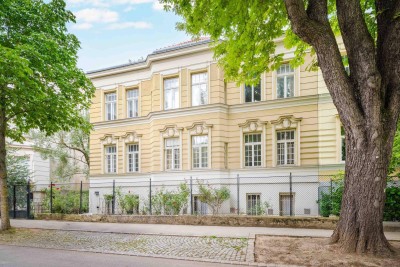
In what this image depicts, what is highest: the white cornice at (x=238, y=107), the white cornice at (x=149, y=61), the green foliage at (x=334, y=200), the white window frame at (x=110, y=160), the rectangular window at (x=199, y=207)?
the white cornice at (x=149, y=61)

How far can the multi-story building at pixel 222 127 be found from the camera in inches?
721

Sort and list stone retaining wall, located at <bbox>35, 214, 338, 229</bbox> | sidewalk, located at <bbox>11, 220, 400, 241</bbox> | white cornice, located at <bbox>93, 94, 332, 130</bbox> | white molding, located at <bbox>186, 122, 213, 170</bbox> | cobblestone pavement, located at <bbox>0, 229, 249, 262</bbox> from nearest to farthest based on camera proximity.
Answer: cobblestone pavement, located at <bbox>0, 229, 249, 262</bbox>
sidewalk, located at <bbox>11, 220, 400, 241</bbox>
stone retaining wall, located at <bbox>35, 214, 338, 229</bbox>
white cornice, located at <bbox>93, 94, 332, 130</bbox>
white molding, located at <bbox>186, 122, 213, 170</bbox>

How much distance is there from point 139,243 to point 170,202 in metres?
6.27

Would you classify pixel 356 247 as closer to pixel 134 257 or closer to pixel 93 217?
pixel 134 257

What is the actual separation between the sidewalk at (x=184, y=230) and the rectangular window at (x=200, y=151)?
651 cm

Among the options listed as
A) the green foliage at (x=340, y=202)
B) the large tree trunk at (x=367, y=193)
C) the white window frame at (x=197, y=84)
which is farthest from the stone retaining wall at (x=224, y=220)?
the white window frame at (x=197, y=84)

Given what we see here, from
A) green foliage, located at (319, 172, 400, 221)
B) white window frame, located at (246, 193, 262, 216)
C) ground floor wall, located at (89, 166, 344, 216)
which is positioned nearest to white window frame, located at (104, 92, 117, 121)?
ground floor wall, located at (89, 166, 344, 216)

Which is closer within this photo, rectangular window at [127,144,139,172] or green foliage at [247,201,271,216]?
green foliage at [247,201,271,216]

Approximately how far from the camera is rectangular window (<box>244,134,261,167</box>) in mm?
19781

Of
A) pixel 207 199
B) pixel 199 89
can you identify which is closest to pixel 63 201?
pixel 207 199

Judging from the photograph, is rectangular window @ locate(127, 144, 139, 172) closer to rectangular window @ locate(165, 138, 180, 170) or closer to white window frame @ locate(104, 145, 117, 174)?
white window frame @ locate(104, 145, 117, 174)

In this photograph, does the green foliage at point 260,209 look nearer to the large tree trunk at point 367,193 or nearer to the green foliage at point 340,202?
the green foliage at point 340,202

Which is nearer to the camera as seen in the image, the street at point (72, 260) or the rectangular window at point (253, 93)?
the street at point (72, 260)

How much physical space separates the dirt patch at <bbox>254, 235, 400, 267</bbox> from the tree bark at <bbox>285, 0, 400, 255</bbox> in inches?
11.5
